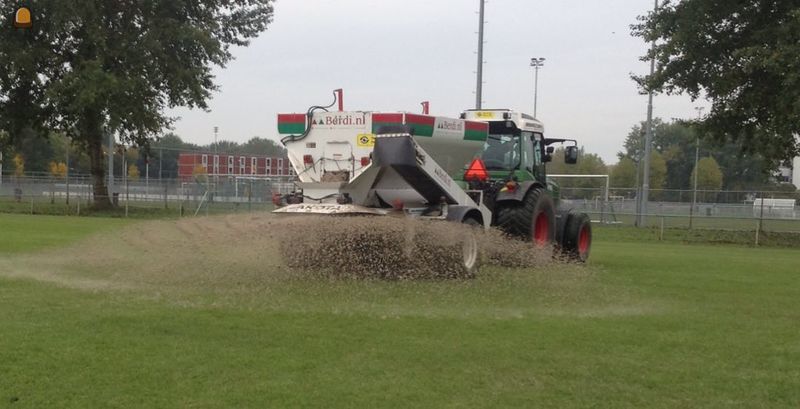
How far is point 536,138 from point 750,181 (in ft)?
307

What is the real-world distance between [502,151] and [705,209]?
24076 millimetres

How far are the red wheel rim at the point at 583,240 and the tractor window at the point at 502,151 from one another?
9.62 feet

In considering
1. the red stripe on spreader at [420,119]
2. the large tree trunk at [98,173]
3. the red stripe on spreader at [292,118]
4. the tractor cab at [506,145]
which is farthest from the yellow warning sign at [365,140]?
the large tree trunk at [98,173]

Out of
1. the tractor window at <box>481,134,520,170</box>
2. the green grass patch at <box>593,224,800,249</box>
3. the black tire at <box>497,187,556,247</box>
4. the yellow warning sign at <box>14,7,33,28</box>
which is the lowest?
the green grass patch at <box>593,224,800,249</box>

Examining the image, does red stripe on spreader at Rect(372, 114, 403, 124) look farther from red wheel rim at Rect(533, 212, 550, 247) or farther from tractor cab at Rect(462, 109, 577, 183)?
red wheel rim at Rect(533, 212, 550, 247)

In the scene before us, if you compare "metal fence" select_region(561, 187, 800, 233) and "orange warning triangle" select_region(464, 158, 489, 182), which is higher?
"orange warning triangle" select_region(464, 158, 489, 182)

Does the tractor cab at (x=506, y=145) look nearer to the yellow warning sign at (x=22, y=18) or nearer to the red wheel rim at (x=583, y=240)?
the red wheel rim at (x=583, y=240)

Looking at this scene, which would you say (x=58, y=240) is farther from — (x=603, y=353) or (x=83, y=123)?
(x=83, y=123)

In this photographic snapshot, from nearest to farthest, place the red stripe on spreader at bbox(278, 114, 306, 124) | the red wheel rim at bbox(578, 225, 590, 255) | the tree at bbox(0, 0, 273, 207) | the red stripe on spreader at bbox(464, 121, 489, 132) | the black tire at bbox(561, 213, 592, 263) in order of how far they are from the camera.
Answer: the red stripe on spreader at bbox(278, 114, 306, 124)
the red stripe on spreader at bbox(464, 121, 489, 132)
the black tire at bbox(561, 213, 592, 263)
the red wheel rim at bbox(578, 225, 590, 255)
the tree at bbox(0, 0, 273, 207)

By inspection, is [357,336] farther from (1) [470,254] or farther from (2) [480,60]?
(2) [480,60]

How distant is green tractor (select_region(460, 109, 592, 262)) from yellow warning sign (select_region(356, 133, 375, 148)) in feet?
6.86

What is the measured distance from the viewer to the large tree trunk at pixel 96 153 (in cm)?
3650

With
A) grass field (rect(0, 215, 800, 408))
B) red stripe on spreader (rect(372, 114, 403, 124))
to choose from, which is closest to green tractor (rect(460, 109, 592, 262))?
grass field (rect(0, 215, 800, 408))

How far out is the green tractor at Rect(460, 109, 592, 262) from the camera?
13070 millimetres
